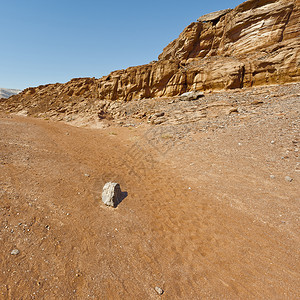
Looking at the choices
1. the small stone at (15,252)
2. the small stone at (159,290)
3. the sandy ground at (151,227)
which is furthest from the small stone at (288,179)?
the small stone at (15,252)

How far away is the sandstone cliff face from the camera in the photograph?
18.5 m

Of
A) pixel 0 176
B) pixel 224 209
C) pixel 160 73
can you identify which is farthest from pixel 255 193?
pixel 160 73

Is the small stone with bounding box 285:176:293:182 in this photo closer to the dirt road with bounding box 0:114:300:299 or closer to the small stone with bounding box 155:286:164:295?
the dirt road with bounding box 0:114:300:299

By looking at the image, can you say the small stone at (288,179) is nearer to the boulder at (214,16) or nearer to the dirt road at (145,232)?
the dirt road at (145,232)

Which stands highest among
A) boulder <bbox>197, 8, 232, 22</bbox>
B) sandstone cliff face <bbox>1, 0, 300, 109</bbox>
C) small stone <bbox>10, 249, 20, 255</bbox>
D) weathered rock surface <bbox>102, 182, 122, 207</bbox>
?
boulder <bbox>197, 8, 232, 22</bbox>

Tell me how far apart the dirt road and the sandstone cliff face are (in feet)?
61.4

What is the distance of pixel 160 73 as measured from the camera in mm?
26141

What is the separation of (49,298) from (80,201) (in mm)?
2591

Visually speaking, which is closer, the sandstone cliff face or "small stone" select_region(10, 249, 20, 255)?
"small stone" select_region(10, 249, 20, 255)

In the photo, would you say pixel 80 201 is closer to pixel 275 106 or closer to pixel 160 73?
pixel 275 106

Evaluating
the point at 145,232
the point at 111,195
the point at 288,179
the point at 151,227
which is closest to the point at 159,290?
the point at 145,232

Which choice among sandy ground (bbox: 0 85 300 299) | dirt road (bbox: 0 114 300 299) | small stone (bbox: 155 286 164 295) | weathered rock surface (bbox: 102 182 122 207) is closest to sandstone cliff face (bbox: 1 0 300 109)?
sandy ground (bbox: 0 85 300 299)

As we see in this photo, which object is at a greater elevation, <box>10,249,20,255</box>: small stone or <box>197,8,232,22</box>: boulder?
<box>197,8,232,22</box>: boulder

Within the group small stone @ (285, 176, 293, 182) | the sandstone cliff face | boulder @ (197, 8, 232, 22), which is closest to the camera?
small stone @ (285, 176, 293, 182)
